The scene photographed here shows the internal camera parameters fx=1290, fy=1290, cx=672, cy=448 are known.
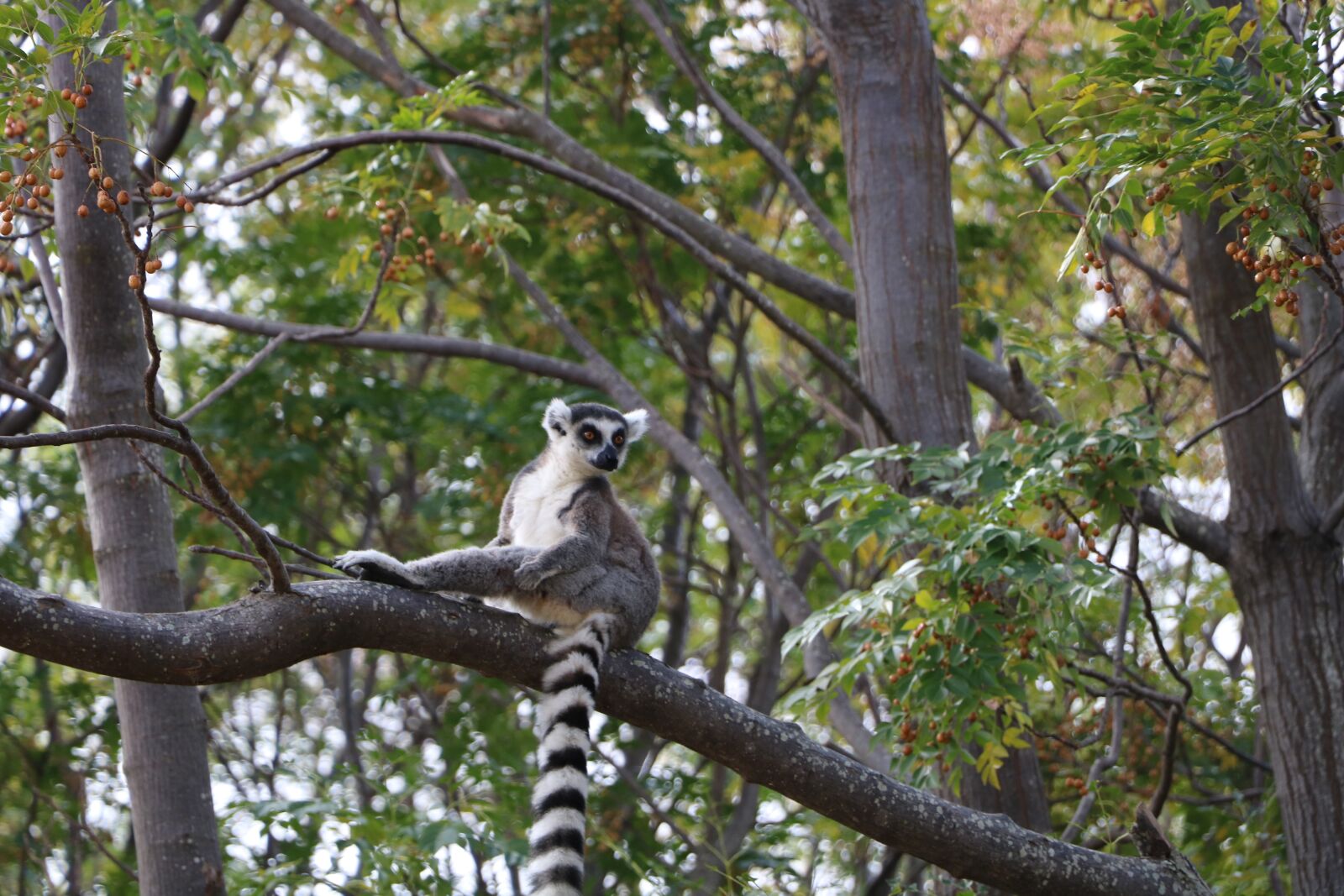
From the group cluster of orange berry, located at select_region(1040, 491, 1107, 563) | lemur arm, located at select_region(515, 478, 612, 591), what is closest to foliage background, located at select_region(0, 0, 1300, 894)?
cluster of orange berry, located at select_region(1040, 491, 1107, 563)

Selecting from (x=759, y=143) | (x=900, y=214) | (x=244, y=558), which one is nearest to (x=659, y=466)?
(x=759, y=143)

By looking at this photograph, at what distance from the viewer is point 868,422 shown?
6.71 meters

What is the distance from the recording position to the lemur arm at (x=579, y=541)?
493 centimetres

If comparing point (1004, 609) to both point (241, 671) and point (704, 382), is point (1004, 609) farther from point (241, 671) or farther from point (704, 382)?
point (704, 382)

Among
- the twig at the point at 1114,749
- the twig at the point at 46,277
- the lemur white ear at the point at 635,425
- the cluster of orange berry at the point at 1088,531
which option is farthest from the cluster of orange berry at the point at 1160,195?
the twig at the point at 46,277

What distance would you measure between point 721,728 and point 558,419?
7.87 feet

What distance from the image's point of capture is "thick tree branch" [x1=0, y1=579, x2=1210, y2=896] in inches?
142

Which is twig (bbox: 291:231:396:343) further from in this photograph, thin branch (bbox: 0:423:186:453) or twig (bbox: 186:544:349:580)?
thin branch (bbox: 0:423:186:453)

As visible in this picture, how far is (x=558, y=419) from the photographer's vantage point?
616 centimetres

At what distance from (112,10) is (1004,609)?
182 inches

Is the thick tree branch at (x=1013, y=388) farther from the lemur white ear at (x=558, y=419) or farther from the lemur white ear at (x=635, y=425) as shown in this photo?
the lemur white ear at (x=558, y=419)

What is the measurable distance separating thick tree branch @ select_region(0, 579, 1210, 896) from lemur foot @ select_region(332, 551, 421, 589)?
0.35 m

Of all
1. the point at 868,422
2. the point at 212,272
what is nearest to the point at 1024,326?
the point at 868,422

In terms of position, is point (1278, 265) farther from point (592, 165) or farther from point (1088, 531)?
point (592, 165)
